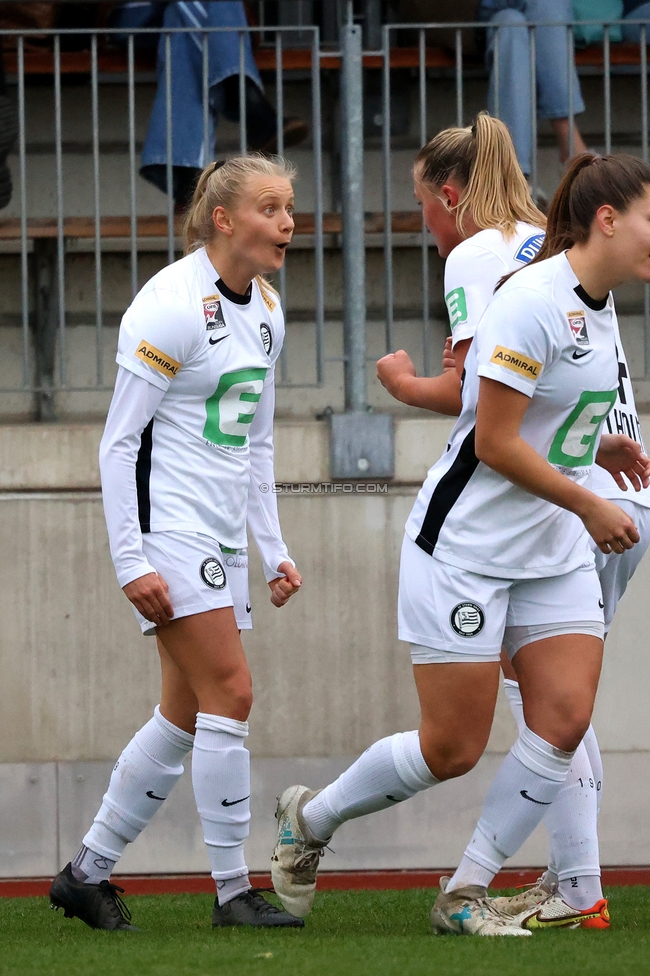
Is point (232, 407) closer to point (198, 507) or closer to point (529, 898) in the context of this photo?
point (198, 507)

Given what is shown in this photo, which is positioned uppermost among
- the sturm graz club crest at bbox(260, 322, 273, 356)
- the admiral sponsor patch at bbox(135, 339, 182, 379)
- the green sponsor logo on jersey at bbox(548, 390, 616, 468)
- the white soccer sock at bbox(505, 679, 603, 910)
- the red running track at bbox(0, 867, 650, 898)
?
the sturm graz club crest at bbox(260, 322, 273, 356)

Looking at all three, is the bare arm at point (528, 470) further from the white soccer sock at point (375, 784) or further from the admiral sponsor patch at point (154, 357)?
the admiral sponsor patch at point (154, 357)

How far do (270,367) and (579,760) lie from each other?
126 cm

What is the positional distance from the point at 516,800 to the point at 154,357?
1.32 metres

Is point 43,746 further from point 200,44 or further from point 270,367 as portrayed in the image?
point 200,44

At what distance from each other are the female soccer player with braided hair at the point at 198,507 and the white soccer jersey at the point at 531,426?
521mm

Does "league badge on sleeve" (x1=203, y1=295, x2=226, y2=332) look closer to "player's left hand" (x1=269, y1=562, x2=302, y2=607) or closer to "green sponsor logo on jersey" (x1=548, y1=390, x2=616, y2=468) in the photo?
"player's left hand" (x1=269, y1=562, x2=302, y2=607)

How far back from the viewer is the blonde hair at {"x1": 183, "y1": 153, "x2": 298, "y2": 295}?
3676mm

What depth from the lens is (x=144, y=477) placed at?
3.52 metres

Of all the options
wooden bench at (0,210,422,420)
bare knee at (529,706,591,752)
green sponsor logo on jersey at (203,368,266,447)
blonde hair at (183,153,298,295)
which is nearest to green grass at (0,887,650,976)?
bare knee at (529,706,591,752)

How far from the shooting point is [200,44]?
5742 mm

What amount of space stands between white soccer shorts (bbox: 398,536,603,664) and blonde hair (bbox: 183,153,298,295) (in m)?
0.98

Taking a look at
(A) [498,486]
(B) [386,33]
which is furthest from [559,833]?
(B) [386,33]

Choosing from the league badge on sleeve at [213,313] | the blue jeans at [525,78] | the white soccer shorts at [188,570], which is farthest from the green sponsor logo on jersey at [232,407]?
the blue jeans at [525,78]
